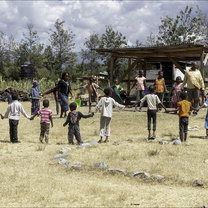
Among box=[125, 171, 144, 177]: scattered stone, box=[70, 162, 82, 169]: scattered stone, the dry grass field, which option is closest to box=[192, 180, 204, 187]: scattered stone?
the dry grass field

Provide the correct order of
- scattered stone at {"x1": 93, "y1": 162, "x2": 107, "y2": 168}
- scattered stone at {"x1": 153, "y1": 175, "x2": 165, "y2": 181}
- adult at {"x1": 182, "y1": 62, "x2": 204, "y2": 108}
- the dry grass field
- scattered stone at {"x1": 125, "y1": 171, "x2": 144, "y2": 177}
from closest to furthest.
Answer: the dry grass field < scattered stone at {"x1": 153, "y1": 175, "x2": 165, "y2": 181} < scattered stone at {"x1": 125, "y1": 171, "x2": 144, "y2": 177} < scattered stone at {"x1": 93, "y1": 162, "x2": 107, "y2": 168} < adult at {"x1": 182, "y1": 62, "x2": 204, "y2": 108}

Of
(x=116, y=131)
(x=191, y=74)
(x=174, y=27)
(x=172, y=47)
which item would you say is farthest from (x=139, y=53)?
(x=174, y=27)

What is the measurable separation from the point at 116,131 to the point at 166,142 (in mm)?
3045

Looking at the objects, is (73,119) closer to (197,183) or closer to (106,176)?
(106,176)

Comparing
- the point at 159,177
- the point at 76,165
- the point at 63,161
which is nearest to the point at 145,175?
the point at 159,177

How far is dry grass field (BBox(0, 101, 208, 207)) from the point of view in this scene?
4.68 metres

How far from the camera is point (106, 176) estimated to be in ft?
19.5

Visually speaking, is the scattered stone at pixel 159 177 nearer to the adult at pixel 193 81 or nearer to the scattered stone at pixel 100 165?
the scattered stone at pixel 100 165

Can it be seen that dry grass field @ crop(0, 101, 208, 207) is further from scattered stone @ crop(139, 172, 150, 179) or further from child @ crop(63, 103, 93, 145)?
child @ crop(63, 103, 93, 145)

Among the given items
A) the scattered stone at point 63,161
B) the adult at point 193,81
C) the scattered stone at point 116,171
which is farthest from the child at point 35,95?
the scattered stone at point 116,171

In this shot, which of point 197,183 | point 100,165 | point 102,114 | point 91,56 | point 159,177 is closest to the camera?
point 197,183

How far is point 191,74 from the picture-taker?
11.6 metres

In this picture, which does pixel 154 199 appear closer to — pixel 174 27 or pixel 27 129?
pixel 27 129

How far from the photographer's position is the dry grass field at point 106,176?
4684mm
